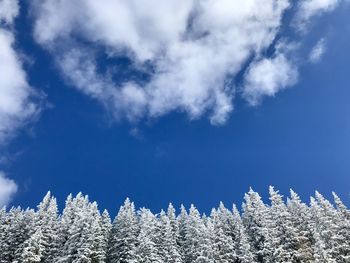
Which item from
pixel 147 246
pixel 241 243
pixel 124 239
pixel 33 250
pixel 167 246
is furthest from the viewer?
pixel 167 246

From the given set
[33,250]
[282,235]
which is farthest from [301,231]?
[33,250]

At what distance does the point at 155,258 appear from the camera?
6234cm

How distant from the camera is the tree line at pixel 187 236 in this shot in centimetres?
5994

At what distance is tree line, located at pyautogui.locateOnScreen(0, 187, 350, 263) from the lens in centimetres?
5994

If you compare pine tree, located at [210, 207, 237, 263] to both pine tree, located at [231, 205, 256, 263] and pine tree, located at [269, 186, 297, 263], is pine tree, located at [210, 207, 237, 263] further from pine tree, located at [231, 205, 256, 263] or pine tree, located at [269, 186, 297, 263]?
pine tree, located at [269, 186, 297, 263]

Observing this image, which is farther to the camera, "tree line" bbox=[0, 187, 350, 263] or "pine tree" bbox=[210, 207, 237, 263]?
"pine tree" bbox=[210, 207, 237, 263]

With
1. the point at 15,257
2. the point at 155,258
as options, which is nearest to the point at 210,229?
the point at 155,258

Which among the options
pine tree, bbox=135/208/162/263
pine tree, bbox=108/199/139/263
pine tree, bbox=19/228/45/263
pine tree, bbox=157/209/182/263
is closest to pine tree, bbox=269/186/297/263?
pine tree, bbox=157/209/182/263

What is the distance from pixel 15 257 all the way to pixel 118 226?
1752cm

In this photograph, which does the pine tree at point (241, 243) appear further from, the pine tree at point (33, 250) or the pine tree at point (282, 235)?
the pine tree at point (33, 250)

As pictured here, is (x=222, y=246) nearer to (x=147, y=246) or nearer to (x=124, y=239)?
(x=147, y=246)

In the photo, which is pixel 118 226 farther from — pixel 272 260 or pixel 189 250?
pixel 272 260

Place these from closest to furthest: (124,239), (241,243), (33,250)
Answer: (33,250) → (241,243) → (124,239)

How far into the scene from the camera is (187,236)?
2894 inches
